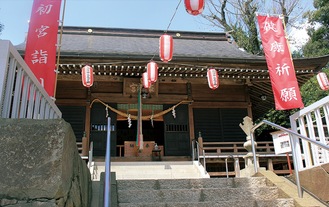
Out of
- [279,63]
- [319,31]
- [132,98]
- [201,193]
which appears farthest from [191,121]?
[319,31]

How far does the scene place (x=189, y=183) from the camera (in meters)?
4.89

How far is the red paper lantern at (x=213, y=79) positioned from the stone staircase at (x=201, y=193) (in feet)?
18.9

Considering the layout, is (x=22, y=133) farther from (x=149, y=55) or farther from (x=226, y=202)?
(x=149, y=55)

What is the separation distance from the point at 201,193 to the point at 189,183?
43 centimetres

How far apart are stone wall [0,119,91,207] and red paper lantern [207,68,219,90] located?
26.4 ft

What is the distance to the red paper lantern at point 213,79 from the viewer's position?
1049cm

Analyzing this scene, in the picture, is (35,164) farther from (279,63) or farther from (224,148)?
(224,148)

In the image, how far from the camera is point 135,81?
1190cm

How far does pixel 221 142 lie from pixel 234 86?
7.74 ft

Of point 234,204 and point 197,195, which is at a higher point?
point 197,195

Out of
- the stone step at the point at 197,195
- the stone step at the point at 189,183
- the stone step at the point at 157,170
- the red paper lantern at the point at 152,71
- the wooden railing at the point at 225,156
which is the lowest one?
the stone step at the point at 197,195

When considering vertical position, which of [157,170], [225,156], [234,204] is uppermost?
[225,156]

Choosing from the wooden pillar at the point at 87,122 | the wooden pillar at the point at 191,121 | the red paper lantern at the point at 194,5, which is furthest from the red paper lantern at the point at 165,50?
the wooden pillar at the point at 87,122

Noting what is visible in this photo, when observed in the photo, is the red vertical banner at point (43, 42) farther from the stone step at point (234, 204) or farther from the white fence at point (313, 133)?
the white fence at point (313, 133)
